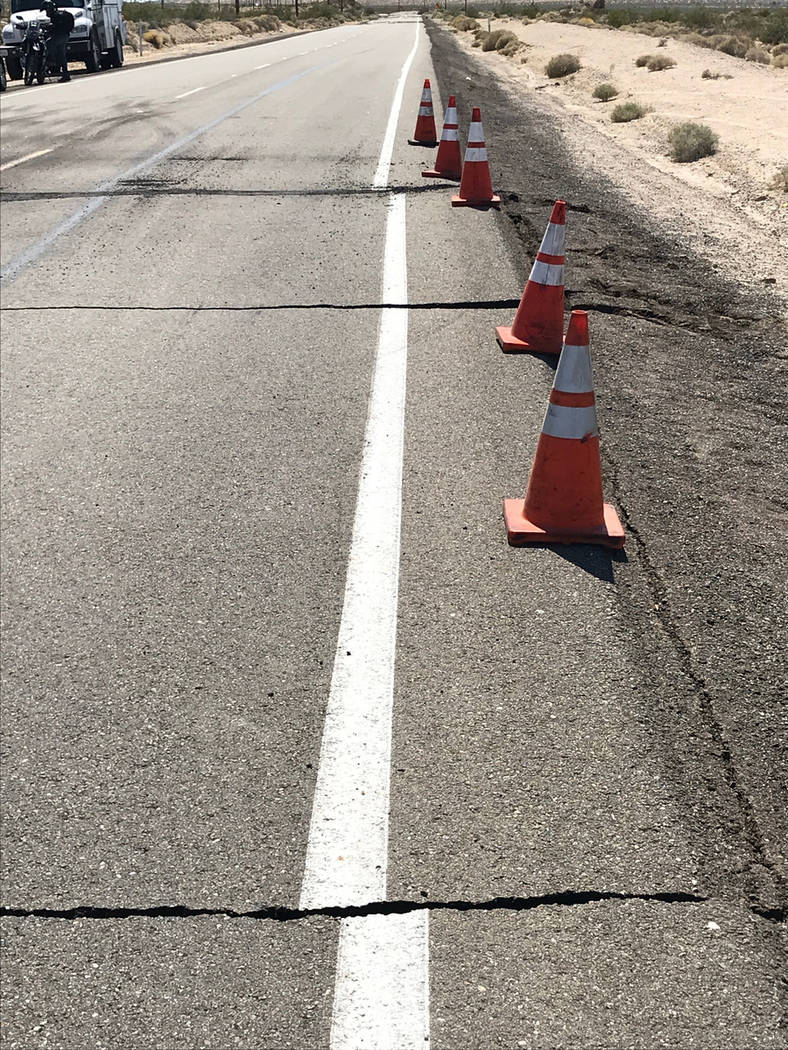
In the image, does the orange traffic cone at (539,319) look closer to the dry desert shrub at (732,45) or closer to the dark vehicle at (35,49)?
the dark vehicle at (35,49)

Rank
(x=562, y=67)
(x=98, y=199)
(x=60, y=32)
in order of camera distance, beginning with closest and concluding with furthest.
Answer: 1. (x=98, y=199)
2. (x=60, y=32)
3. (x=562, y=67)

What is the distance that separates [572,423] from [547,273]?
2.19 meters

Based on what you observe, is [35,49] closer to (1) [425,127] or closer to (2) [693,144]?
(1) [425,127]

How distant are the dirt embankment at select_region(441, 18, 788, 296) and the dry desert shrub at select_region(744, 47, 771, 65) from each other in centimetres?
104

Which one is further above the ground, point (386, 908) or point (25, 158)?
point (386, 908)

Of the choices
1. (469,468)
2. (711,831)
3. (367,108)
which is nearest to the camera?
(711,831)

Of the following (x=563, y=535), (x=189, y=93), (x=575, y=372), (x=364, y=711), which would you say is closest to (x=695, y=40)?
(x=189, y=93)

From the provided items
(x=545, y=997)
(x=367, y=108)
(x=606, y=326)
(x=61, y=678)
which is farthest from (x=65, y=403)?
(x=367, y=108)

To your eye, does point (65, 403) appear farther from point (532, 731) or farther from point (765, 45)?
point (765, 45)

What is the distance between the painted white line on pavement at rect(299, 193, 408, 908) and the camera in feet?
8.41

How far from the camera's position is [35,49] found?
81.6 feet

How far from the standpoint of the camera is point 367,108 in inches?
753

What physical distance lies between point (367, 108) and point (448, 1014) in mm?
18984

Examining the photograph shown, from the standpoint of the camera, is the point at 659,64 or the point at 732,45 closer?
the point at 659,64
